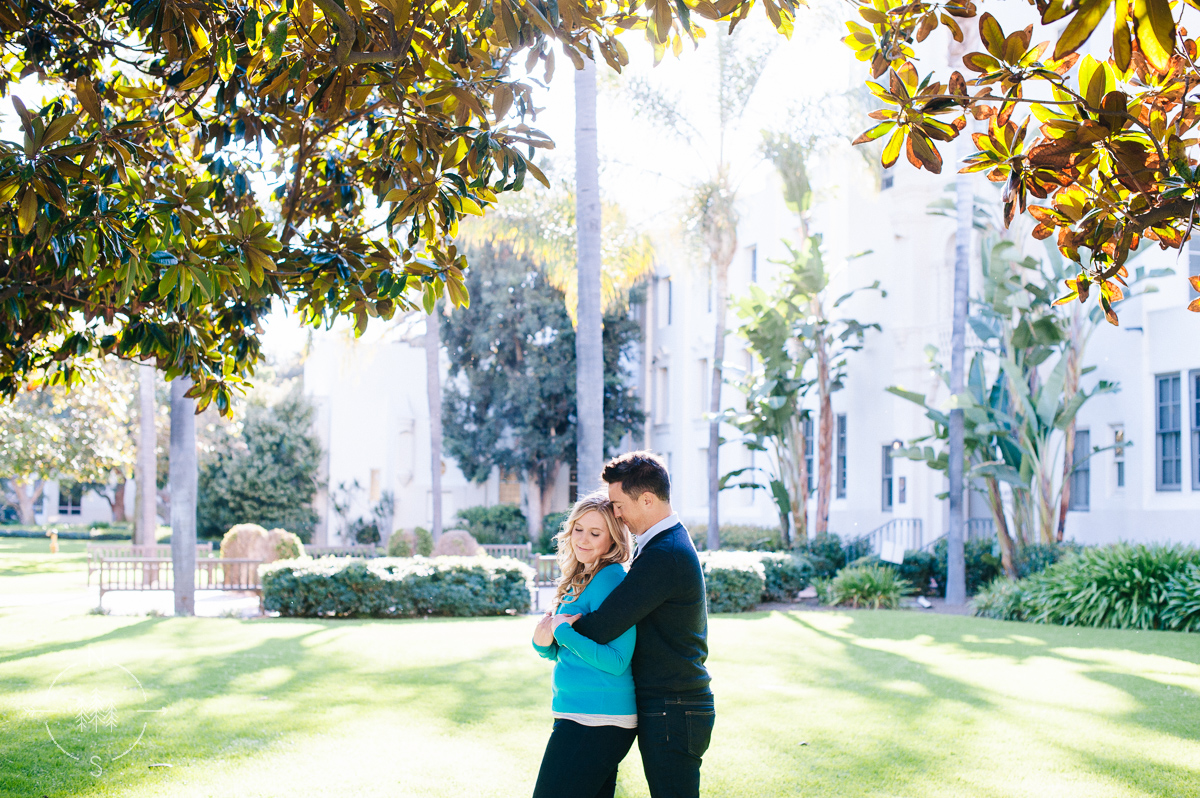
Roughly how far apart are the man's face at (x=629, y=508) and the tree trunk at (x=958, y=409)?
1421 centimetres

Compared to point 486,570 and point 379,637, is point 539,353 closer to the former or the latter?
point 486,570

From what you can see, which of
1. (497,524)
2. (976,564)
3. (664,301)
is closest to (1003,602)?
(976,564)

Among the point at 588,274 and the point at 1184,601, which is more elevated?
the point at 588,274

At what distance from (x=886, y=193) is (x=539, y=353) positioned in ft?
45.3

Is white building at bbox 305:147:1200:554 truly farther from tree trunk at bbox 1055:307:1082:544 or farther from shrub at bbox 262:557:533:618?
shrub at bbox 262:557:533:618

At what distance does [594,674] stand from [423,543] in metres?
21.4

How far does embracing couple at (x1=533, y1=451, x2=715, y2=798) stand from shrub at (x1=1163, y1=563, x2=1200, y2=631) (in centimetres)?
1135

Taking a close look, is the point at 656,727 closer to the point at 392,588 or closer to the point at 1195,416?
the point at 392,588

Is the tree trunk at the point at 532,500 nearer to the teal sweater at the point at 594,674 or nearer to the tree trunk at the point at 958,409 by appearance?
the tree trunk at the point at 958,409

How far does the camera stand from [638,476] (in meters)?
3.61

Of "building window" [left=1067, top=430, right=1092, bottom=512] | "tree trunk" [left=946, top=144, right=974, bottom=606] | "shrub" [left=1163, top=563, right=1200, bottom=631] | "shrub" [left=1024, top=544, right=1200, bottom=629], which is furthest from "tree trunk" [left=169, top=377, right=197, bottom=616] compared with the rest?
"building window" [left=1067, top=430, right=1092, bottom=512]

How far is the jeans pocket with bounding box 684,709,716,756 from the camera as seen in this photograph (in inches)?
135

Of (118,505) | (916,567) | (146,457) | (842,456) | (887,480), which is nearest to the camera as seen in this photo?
(916,567)

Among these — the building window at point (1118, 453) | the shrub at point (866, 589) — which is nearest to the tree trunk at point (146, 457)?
the shrub at point (866, 589)
